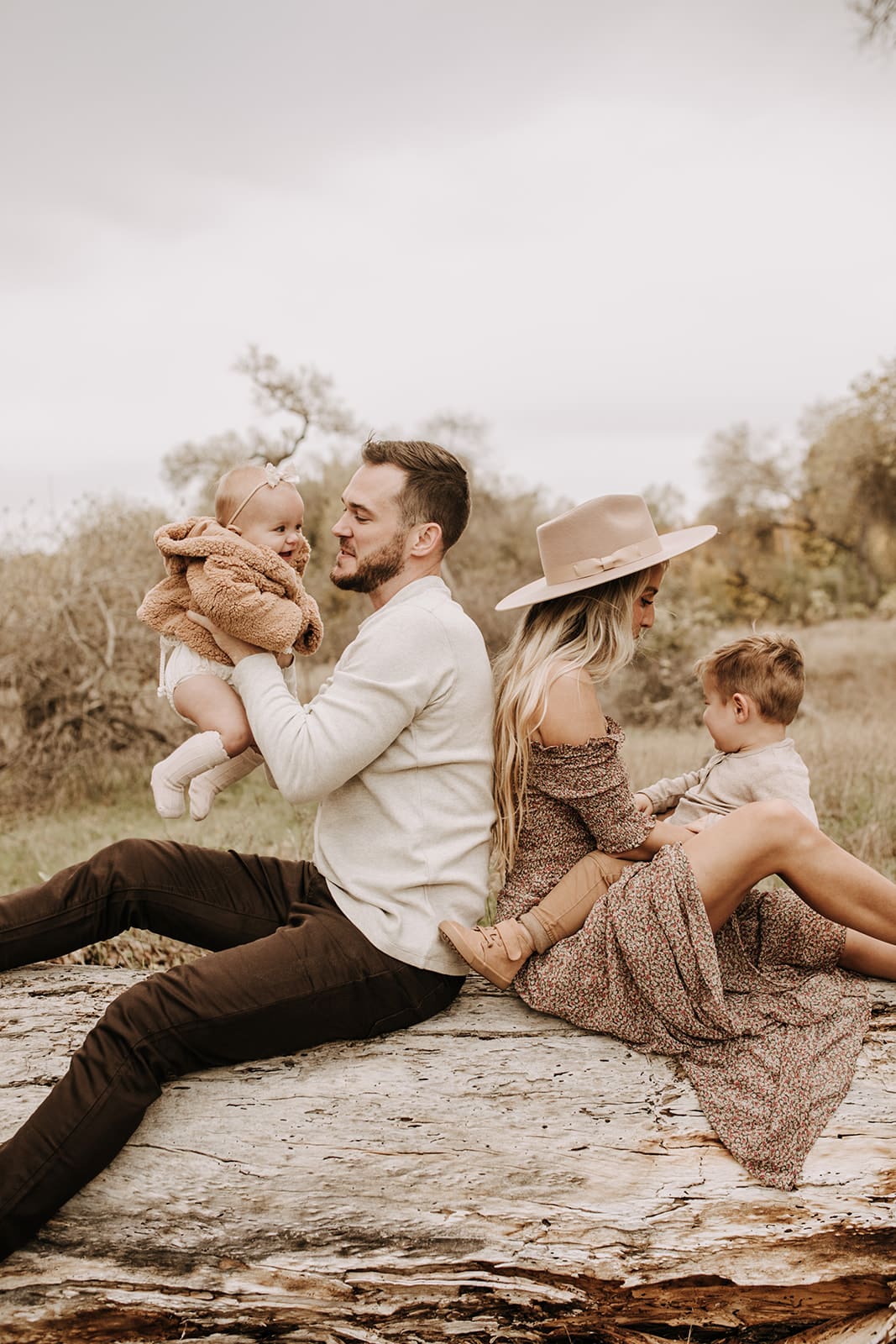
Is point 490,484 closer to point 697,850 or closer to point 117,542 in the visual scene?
point 117,542

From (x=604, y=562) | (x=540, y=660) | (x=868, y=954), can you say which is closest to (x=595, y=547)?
(x=604, y=562)

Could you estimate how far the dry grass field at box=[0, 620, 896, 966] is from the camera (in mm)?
6711

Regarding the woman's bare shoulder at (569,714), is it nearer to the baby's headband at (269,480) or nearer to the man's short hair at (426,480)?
the man's short hair at (426,480)

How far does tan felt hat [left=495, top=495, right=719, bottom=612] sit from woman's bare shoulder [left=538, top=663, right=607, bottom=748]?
283mm

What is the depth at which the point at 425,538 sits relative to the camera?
3.28m

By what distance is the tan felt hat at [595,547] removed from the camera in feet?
10.9

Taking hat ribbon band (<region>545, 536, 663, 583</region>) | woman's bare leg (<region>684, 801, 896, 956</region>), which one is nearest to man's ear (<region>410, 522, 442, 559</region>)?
hat ribbon band (<region>545, 536, 663, 583</region>)

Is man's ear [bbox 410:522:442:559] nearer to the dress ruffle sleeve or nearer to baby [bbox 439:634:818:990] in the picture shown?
the dress ruffle sleeve

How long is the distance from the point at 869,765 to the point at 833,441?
48.5 ft

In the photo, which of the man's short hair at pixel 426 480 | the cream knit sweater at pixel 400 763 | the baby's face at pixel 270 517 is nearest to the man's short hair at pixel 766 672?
the cream knit sweater at pixel 400 763

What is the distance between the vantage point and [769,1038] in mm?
3152

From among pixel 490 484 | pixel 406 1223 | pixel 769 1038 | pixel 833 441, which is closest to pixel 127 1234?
pixel 406 1223

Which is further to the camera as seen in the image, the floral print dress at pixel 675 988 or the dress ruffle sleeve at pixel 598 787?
the dress ruffle sleeve at pixel 598 787

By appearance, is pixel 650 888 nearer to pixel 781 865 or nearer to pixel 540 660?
pixel 781 865
